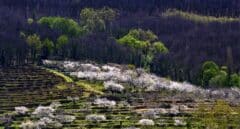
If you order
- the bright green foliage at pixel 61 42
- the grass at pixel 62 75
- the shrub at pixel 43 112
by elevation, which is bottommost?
the shrub at pixel 43 112

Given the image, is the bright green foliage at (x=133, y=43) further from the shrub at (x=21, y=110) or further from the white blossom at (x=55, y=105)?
the shrub at (x=21, y=110)

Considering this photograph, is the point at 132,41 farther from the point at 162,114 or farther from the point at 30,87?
the point at 162,114

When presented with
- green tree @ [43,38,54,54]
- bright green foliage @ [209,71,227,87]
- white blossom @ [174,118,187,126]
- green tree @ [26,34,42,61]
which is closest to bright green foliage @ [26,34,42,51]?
green tree @ [26,34,42,61]

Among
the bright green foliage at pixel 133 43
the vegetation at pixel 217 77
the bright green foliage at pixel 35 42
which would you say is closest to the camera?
the vegetation at pixel 217 77

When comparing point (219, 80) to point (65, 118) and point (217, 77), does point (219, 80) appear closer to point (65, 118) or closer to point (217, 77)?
point (217, 77)

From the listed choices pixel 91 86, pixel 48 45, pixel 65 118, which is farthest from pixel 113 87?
pixel 48 45

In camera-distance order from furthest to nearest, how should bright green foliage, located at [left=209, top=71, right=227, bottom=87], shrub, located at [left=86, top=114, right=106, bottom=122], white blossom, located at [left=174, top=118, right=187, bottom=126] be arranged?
bright green foliage, located at [left=209, top=71, right=227, bottom=87] < shrub, located at [left=86, top=114, right=106, bottom=122] < white blossom, located at [left=174, top=118, right=187, bottom=126]

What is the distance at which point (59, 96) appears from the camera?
126 m

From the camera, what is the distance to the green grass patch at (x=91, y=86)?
133 m

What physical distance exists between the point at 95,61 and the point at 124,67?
394 inches

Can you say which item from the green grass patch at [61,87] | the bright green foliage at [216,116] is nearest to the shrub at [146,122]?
the bright green foliage at [216,116]

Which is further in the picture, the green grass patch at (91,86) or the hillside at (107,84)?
the green grass patch at (91,86)

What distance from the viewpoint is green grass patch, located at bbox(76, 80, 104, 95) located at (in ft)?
435

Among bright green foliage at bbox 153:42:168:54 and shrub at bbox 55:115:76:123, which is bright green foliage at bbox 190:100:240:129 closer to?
shrub at bbox 55:115:76:123
